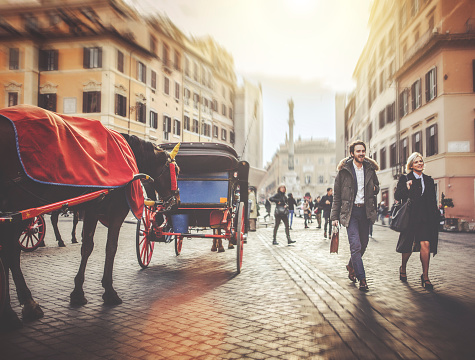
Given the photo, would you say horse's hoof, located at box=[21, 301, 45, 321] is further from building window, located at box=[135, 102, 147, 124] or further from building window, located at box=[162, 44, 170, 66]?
building window, located at box=[135, 102, 147, 124]

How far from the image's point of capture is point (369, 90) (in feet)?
92.9

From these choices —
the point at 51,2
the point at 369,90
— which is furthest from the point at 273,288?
the point at 369,90

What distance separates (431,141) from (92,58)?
1732 centimetres

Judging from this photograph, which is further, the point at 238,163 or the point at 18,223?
the point at 238,163

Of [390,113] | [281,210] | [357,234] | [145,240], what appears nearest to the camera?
[357,234]

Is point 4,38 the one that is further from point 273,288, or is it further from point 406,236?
point 406,236

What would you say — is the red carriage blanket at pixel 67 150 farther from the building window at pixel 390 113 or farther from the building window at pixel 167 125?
the building window at pixel 390 113

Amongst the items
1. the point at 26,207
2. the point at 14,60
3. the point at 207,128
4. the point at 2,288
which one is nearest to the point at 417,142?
the point at 207,128

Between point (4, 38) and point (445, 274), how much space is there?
744 cm

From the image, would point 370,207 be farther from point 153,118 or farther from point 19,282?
point 153,118

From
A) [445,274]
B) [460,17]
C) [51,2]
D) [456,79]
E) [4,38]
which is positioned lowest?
[445,274]

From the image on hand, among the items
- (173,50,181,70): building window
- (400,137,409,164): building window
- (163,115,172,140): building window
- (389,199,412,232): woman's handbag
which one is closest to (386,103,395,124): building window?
(400,137,409,164): building window

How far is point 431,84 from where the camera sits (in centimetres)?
2253

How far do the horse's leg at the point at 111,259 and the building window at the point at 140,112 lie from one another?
12.2 m
